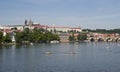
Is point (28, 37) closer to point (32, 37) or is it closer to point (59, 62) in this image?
point (32, 37)

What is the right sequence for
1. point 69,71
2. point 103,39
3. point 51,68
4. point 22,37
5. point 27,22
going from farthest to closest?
point 103,39 → point 27,22 → point 22,37 → point 51,68 → point 69,71

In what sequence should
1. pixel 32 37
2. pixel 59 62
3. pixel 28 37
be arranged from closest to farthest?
1. pixel 59 62
2. pixel 28 37
3. pixel 32 37

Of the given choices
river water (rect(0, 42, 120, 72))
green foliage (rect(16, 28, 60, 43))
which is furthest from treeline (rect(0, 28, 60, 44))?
river water (rect(0, 42, 120, 72))

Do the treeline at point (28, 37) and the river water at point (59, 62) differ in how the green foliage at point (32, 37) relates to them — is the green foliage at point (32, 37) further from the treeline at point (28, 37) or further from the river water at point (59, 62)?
the river water at point (59, 62)

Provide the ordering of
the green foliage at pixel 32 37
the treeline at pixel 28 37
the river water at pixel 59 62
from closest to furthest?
the river water at pixel 59 62, the treeline at pixel 28 37, the green foliage at pixel 32 37

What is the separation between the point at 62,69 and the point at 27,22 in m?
116

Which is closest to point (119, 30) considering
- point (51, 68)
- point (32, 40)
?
point (32, 40)

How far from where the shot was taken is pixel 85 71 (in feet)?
92.7

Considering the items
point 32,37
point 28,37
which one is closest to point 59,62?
point 28,37

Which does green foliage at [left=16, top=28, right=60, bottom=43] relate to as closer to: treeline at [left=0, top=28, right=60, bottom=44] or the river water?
treeline at [left=0, top=28, right=60, bottom=44]

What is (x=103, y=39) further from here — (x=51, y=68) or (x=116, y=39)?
(x=51, y=68)

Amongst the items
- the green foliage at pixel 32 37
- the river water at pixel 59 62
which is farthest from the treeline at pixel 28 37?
the river water at pixel 59 62

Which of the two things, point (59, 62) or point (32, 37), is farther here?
point (32, 37)

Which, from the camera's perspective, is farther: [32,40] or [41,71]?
[32,40]
